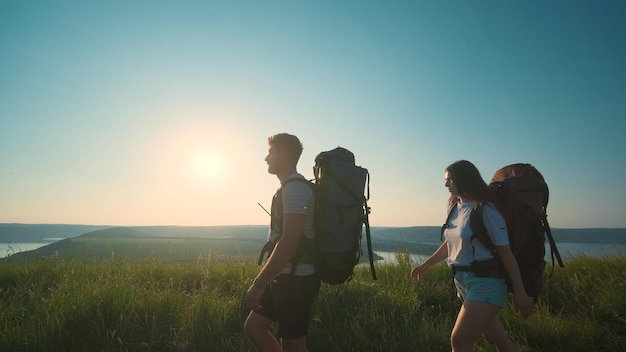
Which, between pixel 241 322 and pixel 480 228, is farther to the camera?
pixel 241 322

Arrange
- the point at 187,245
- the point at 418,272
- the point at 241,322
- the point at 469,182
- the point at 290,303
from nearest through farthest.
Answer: the point at 290,303 → the point at 469,182 → the point at 418,272 → the point at 241,322 → the point at 187,245

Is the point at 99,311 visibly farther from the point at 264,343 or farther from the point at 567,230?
the point at 567,230

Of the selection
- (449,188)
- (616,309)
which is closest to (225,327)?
(449,188)

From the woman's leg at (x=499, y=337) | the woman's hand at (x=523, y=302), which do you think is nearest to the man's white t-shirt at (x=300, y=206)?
the woman's hand at (x=523, y=302)

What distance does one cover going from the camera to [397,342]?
412 cm

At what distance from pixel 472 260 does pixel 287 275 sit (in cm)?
152

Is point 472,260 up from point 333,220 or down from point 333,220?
down

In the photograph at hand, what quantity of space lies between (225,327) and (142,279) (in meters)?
3.51

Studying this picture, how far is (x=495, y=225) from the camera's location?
8.27 ft

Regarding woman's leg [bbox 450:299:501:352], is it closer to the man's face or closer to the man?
the man

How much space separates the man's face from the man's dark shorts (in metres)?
0.86

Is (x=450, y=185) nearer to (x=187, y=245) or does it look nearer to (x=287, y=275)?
(x=287, y=275)

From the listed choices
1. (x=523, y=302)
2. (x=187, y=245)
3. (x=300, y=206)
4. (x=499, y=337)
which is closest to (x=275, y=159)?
(x=300, y=206)

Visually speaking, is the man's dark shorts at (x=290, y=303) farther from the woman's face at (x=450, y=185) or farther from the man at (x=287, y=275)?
the woman's face at (x=450, y=185)
